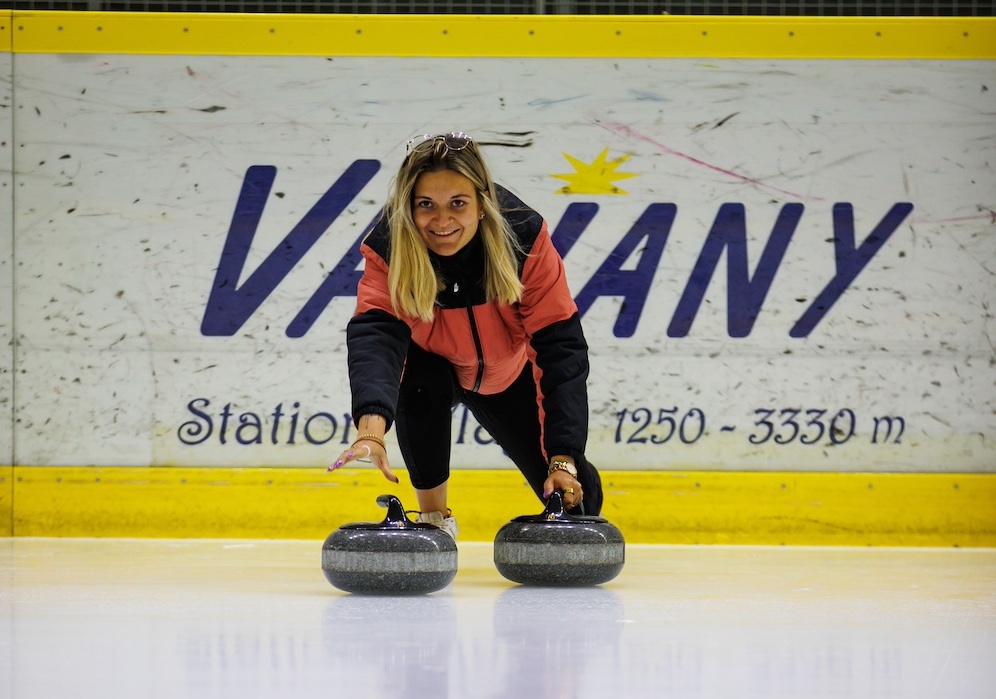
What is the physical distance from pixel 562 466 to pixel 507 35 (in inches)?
66.3

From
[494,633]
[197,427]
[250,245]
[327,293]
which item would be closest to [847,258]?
[327,293]

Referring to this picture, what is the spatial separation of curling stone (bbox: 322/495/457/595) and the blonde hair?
43cm

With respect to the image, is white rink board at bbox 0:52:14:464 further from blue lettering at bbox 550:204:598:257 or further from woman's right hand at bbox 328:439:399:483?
woman's right hand at bbox 328:439:399:483

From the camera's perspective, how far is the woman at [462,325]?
2.52 m

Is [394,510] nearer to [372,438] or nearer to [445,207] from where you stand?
[372,438]

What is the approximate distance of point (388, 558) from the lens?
2.33 metres

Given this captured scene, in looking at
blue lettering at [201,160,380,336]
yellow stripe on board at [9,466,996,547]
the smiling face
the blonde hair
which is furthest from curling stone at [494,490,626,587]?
blue lettering at [201,160,380,336]

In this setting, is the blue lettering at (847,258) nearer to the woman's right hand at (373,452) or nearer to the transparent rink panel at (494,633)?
the transparent rink panel at (494,633)

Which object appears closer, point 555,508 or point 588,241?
point 555,508

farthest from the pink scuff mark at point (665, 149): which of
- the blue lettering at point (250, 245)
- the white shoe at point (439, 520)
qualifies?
the white shoe at point (439, 520)

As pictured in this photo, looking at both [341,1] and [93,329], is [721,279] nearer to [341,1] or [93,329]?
[341,1]

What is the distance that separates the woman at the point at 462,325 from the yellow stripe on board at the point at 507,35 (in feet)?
3.99

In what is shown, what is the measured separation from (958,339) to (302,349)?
1.96 metres

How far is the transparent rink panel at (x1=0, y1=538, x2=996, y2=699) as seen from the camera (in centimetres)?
148
